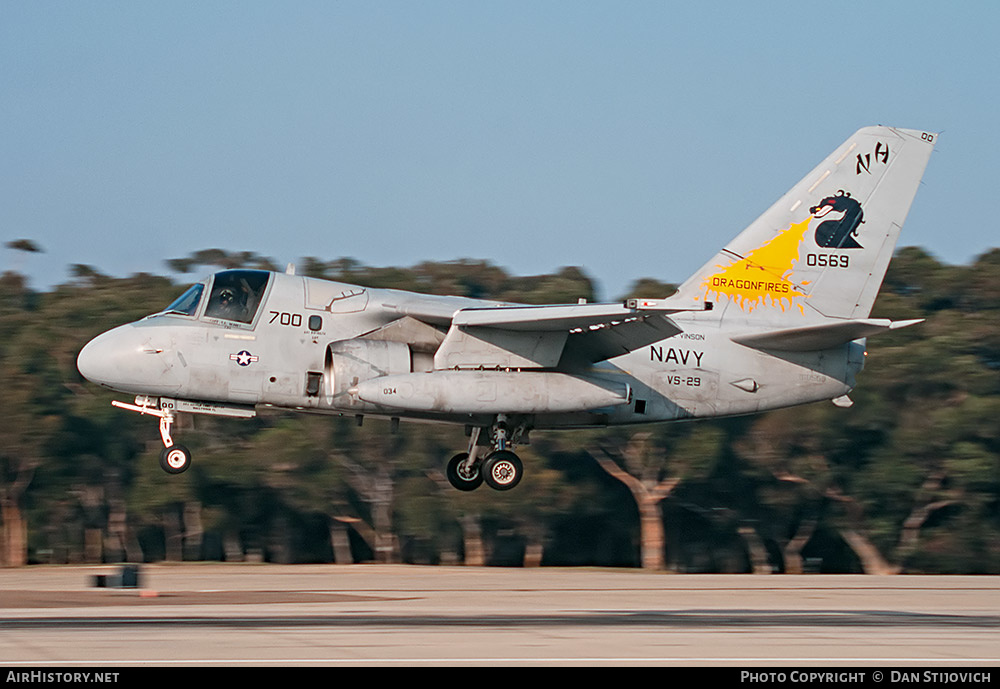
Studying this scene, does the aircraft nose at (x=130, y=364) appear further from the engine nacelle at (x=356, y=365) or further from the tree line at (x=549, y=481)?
the tree line at (x=549, y=481)

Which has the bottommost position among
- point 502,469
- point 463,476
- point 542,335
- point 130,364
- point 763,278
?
point 463,476

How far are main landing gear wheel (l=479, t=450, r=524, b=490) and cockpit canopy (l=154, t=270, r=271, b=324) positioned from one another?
15.8 feet

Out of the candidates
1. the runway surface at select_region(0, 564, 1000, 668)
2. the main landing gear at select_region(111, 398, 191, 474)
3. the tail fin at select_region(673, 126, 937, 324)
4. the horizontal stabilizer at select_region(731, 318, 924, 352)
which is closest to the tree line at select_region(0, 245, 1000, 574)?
the runway surface at select_region(0, 564, 1000, 668)

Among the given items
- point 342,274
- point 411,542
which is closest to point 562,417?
point 411,542

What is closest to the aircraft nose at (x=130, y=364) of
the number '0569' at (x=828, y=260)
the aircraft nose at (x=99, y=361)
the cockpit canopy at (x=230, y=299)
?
the aircraft nose at (x=99, y=361)

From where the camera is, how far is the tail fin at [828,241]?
960 inches

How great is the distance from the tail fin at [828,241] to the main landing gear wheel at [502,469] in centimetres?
455

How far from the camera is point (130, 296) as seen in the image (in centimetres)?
6231

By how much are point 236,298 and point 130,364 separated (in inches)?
81.1

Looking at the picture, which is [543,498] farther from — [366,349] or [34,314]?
[366,349]

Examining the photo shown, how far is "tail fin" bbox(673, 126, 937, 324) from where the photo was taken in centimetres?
2438

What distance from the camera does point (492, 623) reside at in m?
22.0

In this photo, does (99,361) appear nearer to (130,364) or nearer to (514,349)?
(130,364)

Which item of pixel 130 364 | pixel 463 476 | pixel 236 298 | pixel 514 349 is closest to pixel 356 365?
pixel 236 298
